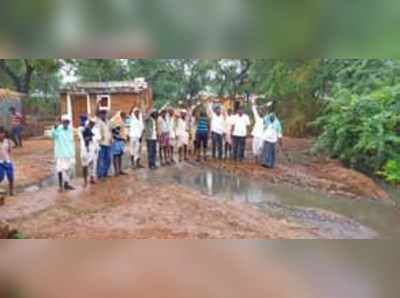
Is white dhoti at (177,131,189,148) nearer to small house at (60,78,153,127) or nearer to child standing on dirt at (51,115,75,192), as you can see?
small house at (60,78,153,127)

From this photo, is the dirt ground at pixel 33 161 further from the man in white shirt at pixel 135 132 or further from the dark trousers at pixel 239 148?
the dark trousers at pixel 239 148

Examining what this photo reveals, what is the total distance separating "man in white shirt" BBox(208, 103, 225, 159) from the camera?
2301 millimetres

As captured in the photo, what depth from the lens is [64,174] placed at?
2.23 metres

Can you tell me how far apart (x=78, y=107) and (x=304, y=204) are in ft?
3.46

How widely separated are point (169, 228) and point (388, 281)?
94 cm

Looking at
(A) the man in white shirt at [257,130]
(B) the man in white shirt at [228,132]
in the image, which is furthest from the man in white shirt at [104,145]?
(A) the man in white shirt at [257,130]

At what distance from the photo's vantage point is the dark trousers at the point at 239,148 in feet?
7.61

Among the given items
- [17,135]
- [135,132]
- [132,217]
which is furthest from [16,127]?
[132,217]
